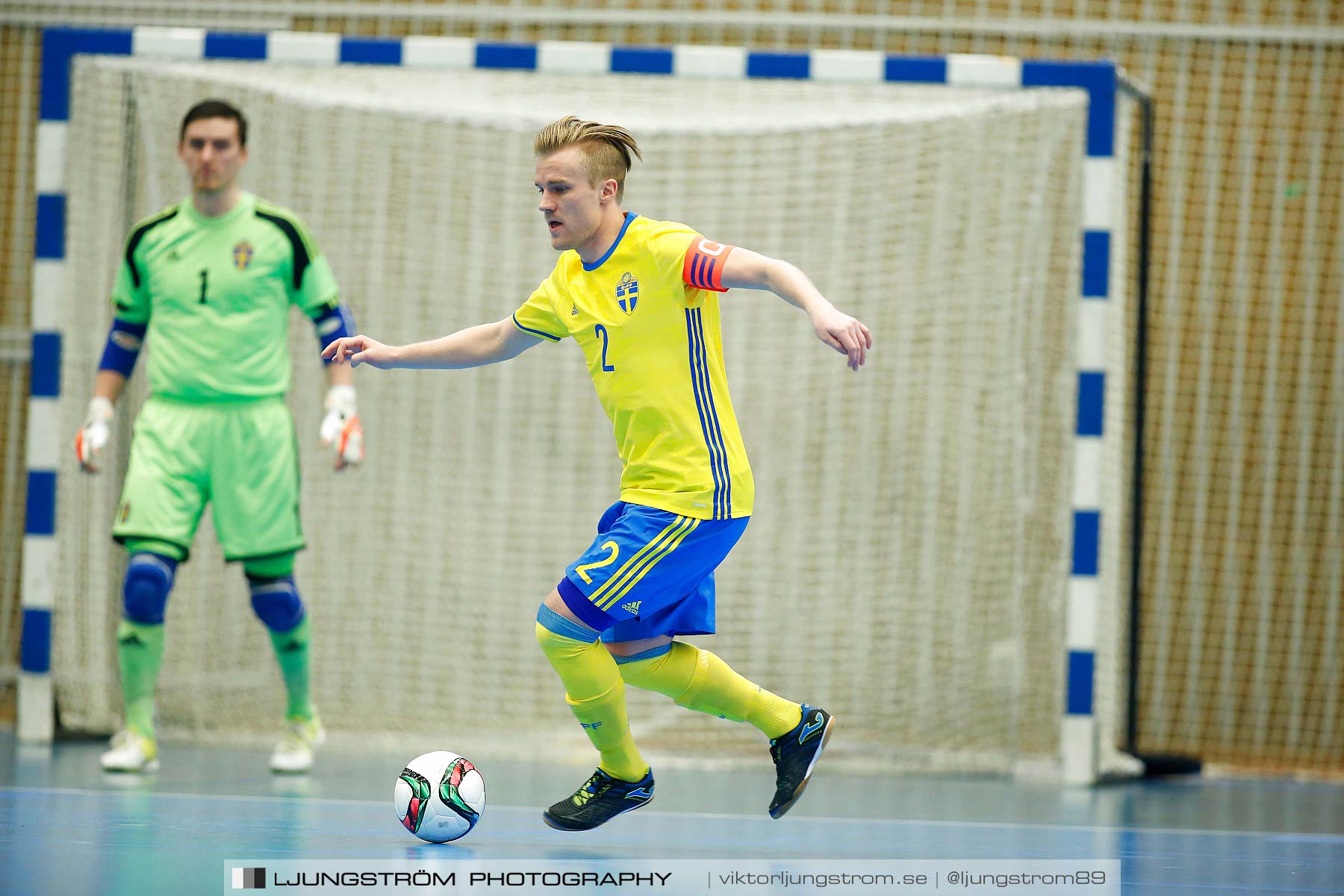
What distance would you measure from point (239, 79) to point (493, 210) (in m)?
1.18

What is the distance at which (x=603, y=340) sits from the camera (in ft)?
11.7

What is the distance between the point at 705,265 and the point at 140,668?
105 inches

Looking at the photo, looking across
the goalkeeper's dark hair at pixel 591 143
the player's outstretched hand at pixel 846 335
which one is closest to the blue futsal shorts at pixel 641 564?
the player's outstretched hand at pixel 846 335

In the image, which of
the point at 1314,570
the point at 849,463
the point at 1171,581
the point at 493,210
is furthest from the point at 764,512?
the point at 1314,570

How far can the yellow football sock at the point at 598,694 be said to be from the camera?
348 cm

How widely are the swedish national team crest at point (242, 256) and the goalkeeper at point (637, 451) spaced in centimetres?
152

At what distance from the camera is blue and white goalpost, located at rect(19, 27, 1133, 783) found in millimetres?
5711

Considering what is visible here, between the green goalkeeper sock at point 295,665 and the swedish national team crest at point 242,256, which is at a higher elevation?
the swedish national team crest at point 242,256

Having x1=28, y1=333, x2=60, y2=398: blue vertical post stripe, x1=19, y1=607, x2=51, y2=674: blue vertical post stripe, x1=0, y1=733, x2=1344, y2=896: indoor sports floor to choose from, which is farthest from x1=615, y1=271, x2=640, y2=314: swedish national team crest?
x1=19, y1=607, x2=51, y2=674: blue vertical post stripe

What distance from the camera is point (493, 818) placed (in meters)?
4.07

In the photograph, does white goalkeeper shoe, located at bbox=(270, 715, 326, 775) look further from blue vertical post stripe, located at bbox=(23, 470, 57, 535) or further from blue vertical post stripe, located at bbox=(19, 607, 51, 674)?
blue vertical post stripe, located at bbox=(23, 470, 57, 535)

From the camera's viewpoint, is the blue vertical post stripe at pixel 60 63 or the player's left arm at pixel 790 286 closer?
the player's left arm at pixel 790 286

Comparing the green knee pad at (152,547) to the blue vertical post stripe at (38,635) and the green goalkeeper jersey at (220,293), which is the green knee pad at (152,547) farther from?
the blue vertical post stripe at (38,635)

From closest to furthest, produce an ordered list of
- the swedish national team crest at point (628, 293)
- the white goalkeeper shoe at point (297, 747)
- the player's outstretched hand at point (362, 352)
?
the swedish national team crest at point (628, 293)
the player's outstretched hand at point (362, 352)
the white goalkeeper shoe at point (297, 747)
